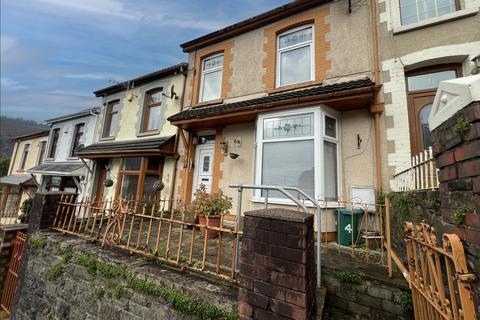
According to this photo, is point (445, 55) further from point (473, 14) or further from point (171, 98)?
point (171, 98)

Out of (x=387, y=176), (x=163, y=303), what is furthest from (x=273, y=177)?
(x=163, y=303)

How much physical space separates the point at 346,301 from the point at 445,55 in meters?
5.27

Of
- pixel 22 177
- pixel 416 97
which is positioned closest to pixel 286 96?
pixel 416 97

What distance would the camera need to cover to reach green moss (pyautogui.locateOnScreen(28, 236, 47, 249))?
13.9ft

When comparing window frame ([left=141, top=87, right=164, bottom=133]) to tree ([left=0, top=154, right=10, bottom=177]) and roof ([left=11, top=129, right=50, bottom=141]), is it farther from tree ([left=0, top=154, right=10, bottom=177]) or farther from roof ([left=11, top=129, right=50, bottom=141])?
tree ([left=0, top=154, right=10, bottom=177])

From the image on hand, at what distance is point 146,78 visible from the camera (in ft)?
31.5

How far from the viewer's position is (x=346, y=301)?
8.52 ft

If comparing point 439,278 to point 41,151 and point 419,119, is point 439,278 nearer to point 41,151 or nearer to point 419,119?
point 419,119

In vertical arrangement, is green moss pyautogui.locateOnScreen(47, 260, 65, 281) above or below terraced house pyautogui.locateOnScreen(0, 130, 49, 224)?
below

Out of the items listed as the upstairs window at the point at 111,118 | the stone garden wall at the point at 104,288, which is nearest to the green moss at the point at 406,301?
the stone garden wall at the point at 104,288

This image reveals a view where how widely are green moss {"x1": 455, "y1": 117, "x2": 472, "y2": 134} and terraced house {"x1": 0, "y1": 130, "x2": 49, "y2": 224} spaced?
19.8m

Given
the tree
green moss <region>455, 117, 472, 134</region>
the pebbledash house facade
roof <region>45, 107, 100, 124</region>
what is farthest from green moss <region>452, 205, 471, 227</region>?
the tree

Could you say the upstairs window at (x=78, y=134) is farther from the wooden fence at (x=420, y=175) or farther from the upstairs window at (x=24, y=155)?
the wooden fence at (x=420, y=175)

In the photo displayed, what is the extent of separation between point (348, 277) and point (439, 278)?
148cm
